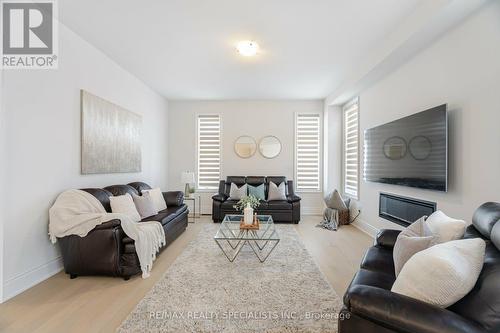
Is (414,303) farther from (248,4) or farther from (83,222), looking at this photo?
(83,222)

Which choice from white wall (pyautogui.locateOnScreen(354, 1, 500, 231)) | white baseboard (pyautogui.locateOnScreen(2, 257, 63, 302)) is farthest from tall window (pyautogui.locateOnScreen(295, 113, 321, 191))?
white baseboard (pyautogui.locateOnScreen(2, 257, 63, 302))

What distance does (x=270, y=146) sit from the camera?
609cm

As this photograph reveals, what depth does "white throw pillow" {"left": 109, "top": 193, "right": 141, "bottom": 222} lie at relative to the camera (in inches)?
124

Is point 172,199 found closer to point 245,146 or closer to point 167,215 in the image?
point 167,215

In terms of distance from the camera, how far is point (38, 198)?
2574 millimetres

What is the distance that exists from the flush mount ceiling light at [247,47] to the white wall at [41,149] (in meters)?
2.01

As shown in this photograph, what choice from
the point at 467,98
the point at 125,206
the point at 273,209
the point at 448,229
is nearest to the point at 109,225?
the point at 125,206

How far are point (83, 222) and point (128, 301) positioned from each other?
983 millimetres

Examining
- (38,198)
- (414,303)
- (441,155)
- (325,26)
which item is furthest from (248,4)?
(38,198)

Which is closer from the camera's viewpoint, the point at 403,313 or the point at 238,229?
the point at 403,313

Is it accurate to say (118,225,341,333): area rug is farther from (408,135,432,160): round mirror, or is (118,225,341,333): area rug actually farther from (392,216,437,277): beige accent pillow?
(408,135,432,160): round mirror

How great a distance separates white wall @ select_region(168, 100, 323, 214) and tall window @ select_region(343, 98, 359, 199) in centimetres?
83

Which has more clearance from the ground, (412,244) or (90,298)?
(412,244)

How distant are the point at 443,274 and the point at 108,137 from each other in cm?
407
